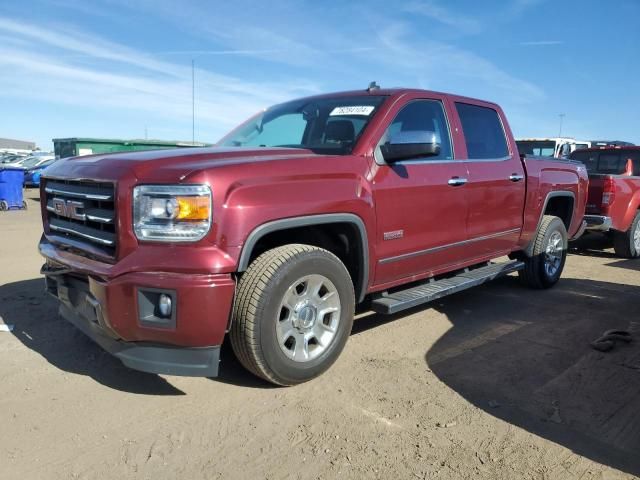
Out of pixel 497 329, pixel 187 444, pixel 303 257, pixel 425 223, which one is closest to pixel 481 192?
pixel 425 223

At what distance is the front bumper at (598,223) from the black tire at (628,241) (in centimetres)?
57

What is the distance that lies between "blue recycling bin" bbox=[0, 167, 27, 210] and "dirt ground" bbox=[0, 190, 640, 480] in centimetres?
1182

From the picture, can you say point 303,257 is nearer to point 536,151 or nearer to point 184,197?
point 184,197

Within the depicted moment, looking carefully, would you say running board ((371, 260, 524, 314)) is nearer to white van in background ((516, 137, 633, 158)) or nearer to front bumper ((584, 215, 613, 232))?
front bumper ((584, 215, 613, 232))

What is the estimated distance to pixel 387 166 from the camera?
3883 millimetres

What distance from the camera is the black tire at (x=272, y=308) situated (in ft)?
10.1

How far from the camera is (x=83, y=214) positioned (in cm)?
335

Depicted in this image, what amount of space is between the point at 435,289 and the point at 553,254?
262 cm

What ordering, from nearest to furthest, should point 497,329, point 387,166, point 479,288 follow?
point 387,166, point 497,329, point 479,288

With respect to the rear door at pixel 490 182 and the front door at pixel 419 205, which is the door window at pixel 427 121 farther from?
the rear door at pixel 490 182

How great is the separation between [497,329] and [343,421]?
87.7 inches

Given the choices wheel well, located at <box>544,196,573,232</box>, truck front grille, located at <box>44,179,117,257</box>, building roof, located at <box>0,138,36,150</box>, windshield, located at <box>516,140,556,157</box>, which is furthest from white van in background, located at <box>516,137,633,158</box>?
building roof, located at <box>0,138,36,150</box>

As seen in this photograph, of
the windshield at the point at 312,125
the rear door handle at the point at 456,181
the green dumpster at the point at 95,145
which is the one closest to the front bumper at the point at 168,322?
the windshield at the point at 312,125

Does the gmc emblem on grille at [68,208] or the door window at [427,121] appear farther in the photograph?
the door window at [427,121]
